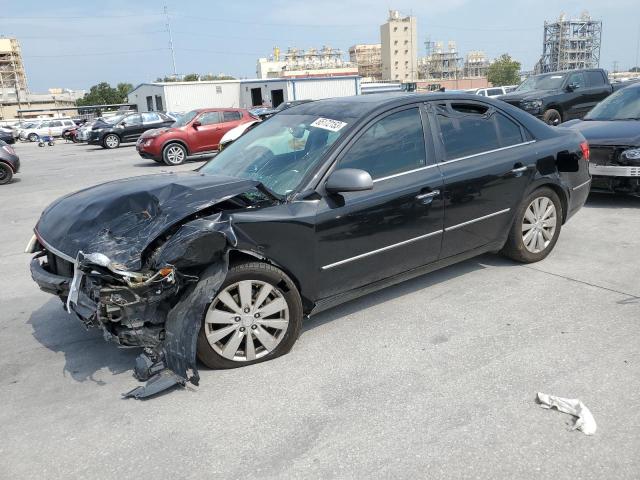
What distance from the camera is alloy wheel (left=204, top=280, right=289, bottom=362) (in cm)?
327

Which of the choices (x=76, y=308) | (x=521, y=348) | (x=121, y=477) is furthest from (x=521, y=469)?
(x=76, y=308)

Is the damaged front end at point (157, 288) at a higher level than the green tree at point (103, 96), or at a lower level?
lower

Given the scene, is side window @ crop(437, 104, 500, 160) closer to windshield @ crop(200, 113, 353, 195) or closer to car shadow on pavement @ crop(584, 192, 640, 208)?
windshield @ crop(200, 113, 353, 195)

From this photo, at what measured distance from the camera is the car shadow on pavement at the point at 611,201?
7.43 metres

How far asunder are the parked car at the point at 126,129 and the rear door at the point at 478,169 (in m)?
21.7

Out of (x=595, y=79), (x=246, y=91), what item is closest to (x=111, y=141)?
(x=595, y=79)

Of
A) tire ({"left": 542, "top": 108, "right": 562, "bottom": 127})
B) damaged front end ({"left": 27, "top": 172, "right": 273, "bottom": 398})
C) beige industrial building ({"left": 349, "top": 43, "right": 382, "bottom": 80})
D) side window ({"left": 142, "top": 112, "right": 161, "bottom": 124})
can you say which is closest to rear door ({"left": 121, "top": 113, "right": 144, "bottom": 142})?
side window ({"left": 142, "top": 112, "right": 161, "bottom": 124})

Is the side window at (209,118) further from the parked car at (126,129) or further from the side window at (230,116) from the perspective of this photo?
the parked car at (126,129)

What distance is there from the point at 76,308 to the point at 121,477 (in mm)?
1141

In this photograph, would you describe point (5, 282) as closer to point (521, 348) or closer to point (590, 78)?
point (521, 348)

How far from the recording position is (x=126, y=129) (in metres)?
24.7

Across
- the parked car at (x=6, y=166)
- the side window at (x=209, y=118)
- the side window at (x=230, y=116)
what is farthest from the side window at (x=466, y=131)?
the side window at (x=230, y=116)

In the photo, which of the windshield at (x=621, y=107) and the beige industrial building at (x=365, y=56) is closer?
the windshield at (x=621, y=107)

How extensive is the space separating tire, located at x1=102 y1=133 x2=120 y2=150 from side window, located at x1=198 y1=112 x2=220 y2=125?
9697mm
